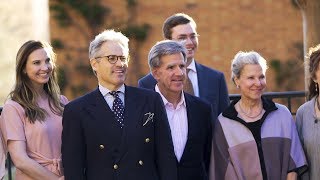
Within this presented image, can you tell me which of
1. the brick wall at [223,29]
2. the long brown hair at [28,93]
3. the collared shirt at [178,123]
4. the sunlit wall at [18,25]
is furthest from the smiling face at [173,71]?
the sunlit wall at [18,25]

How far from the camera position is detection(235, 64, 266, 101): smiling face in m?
6.34

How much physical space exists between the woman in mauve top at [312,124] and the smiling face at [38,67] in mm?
1657

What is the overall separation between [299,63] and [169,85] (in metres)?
7.39

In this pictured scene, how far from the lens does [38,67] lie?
6.39m

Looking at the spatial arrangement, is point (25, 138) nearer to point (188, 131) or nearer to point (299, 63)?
point (188, 131)

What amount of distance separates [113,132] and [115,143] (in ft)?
0.22

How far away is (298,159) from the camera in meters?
6.36

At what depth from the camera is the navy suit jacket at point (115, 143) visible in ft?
19.1

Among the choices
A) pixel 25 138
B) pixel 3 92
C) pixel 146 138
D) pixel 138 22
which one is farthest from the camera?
pixel 138 22

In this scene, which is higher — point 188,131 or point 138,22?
point 138,22

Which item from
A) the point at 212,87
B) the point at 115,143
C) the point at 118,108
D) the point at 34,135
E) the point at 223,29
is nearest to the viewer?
the point at 115,143

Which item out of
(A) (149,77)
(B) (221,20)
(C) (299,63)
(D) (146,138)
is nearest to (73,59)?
(B) (221,20)

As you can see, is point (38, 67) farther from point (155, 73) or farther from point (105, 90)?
point (155, 73)

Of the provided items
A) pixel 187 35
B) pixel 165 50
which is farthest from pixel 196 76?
pixel 165 50
